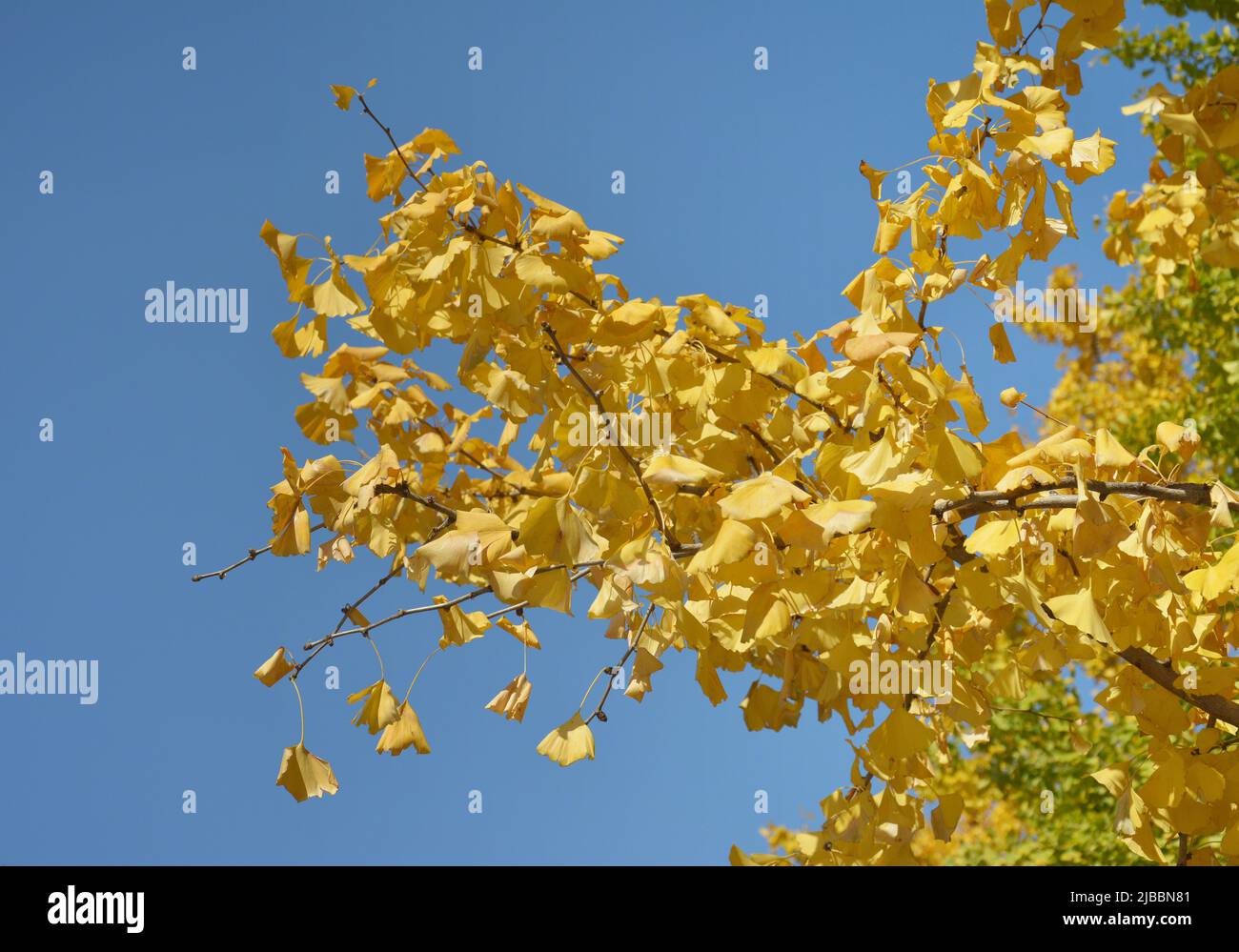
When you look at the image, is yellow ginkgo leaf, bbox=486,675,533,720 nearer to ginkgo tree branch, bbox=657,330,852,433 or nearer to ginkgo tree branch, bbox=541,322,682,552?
ginkgo tree branch, bbox=541,322,682,552

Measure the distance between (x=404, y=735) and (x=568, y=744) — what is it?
42 cm

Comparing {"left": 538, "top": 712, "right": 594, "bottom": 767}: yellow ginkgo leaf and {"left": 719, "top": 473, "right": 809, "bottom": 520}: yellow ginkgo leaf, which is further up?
{"left": 719, "top": 473, "right": 809, "bottom": 520}: yellow ginkgo leaf

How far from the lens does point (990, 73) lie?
221 cm

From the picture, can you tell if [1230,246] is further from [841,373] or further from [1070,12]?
[841,373]

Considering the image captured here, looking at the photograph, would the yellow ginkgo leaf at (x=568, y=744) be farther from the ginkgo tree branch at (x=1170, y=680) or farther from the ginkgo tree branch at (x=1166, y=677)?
the ginkgo tree branch at (x=1170, y=680)

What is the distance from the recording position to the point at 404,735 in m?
2.47

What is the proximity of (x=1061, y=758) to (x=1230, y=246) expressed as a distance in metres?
4.41

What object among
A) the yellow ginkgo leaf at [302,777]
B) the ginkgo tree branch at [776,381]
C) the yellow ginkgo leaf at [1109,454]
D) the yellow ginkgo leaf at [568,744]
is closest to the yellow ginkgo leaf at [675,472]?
the ginkgo tree branch at [776,381]

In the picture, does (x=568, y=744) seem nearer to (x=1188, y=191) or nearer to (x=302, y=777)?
(x=302, y=777)

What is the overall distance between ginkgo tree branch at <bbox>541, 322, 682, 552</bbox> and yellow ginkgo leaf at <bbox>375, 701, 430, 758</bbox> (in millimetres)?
709

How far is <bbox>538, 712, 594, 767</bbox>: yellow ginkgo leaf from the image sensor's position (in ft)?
7.41

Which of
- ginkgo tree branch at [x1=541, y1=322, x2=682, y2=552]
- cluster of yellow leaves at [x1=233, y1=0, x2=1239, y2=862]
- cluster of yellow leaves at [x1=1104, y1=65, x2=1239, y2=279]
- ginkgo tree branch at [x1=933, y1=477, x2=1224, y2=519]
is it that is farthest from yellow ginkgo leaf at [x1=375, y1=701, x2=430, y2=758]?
cluster of yellow leaves at [x1=1104, y1=65, x2=1239, y2=279]

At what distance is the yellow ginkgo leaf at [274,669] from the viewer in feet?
8.28
